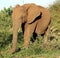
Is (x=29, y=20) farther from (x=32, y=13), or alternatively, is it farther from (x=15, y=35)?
(x=15, y=35)

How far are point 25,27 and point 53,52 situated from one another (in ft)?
6.50

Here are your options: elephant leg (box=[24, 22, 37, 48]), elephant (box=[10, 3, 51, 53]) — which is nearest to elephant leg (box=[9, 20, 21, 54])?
elephant (box=[10, 3, 51, 53])

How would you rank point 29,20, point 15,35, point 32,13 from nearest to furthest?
point 15,35, point 29,20, point 32,13

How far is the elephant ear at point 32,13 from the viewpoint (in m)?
12.0

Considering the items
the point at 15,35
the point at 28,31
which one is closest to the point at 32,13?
the point at 28,31

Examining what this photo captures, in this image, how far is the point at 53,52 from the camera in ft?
34.6

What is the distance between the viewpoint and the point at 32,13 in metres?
12.2

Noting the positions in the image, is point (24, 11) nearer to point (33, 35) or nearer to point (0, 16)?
point (33, 35)

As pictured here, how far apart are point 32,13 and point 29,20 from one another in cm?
35

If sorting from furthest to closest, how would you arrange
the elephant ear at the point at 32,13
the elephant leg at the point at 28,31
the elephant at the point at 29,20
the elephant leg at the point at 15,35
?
the elephant ear at the point at 32,13 < the elephant leg at the point at 28,31 < the elephant at the point at 29,20 < the elephant leg at the point at 15,35

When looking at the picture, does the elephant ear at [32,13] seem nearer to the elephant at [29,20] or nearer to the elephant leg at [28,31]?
the elephant at [29,20]

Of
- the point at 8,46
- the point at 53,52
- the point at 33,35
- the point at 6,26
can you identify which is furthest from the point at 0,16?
the point at 53,52

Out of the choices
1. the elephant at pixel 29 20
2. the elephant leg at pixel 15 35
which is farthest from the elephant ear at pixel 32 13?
the elephant leg at pixel 15 35

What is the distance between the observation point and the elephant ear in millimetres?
12030
